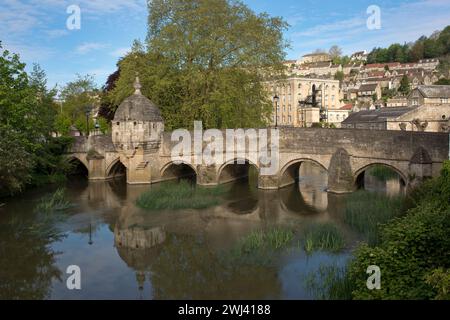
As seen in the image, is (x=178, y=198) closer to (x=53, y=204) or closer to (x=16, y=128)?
(x=53, y=204)

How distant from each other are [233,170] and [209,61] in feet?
25.2

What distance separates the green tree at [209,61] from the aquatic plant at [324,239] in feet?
46.7

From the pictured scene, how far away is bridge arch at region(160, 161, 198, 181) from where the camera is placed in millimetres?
30473

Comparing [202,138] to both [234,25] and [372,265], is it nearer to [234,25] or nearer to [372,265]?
[234,25]

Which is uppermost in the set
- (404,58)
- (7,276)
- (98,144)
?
(404,58)

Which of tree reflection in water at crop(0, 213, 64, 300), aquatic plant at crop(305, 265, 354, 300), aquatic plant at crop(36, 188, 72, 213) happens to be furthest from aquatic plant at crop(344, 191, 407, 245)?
aquatic plant at crop(36, 188, 72, 213)

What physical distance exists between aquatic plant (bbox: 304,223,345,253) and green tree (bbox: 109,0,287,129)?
46.7 ft

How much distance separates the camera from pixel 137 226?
19.4m

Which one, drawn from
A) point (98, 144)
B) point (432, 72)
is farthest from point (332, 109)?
point (98, 144)

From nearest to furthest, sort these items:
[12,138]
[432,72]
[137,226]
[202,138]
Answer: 1. [137,226]
2. [12,138]
3. [202,138]
4. [432,72]

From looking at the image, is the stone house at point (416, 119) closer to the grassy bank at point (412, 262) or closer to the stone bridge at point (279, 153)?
the stone bridge at point (279, 153)

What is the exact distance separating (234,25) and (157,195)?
13.4m

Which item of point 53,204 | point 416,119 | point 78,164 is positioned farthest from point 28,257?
point 416,119

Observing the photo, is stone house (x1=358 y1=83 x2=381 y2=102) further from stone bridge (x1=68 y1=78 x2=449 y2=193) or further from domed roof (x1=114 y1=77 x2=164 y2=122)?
domed roof (x1=114 y1=77 x2=164 y2=122)
